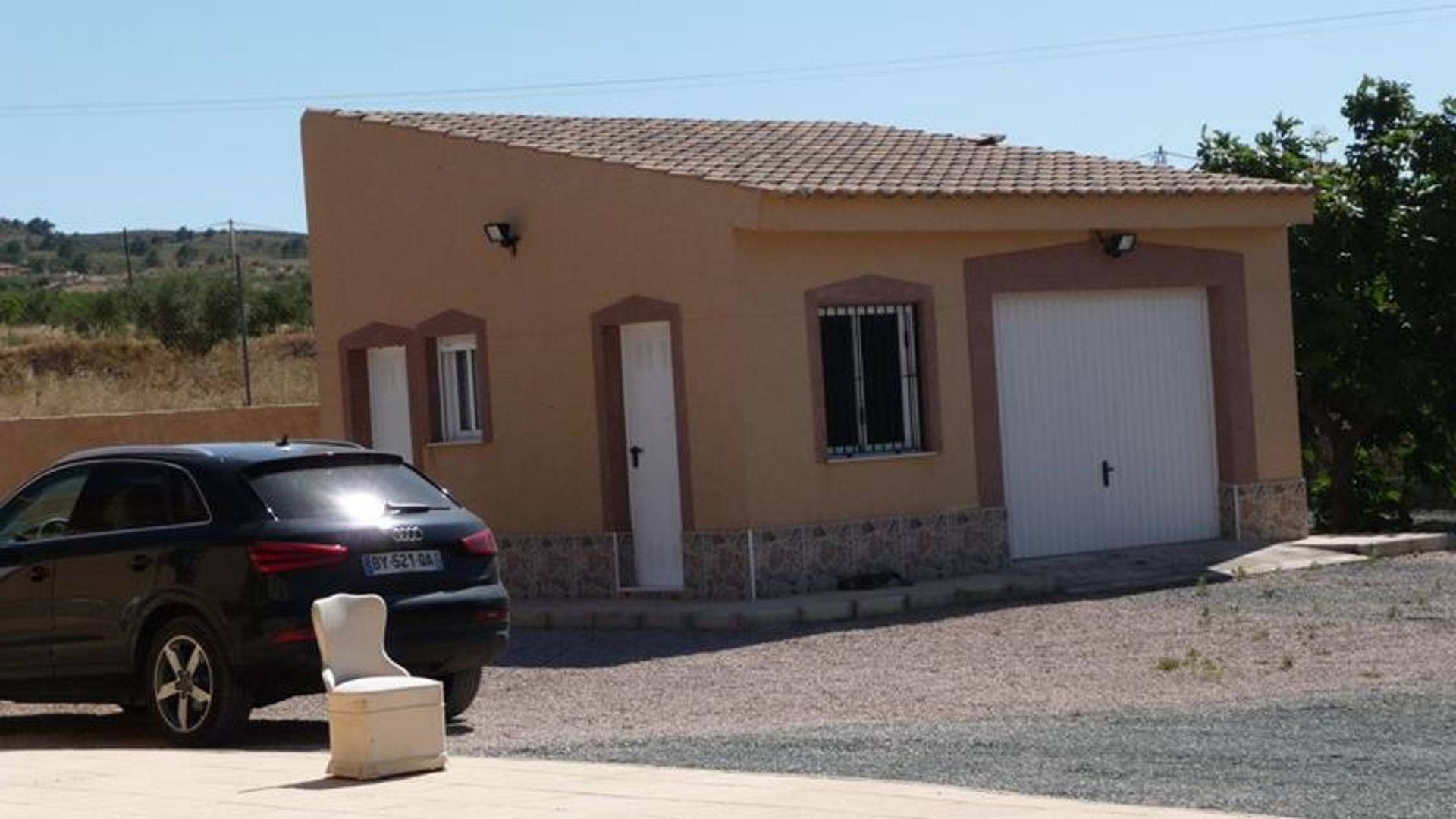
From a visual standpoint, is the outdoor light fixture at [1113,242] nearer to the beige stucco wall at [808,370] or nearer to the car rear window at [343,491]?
the beige stucco wall at [808,370]

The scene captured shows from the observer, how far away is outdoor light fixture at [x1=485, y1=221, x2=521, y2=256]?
2088cm

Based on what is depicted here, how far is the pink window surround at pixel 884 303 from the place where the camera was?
19.3 meters

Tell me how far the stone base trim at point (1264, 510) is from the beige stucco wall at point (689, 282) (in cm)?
18

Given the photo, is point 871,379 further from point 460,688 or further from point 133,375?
point 133,375

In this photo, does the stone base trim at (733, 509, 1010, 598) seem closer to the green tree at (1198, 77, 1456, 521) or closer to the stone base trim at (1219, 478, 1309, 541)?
the stone base trim at (1219, 478, 1309, 541)

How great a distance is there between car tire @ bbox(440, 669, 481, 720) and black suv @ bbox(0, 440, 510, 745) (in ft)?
0.04

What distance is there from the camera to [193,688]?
42.1 ft

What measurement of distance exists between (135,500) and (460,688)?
6.91ft

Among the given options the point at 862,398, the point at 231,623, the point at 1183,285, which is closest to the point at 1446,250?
the point at 1183,285

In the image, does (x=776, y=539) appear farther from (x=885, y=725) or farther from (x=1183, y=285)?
(x=885, y=725)

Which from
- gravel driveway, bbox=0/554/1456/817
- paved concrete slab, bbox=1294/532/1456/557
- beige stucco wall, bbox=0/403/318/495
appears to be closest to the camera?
gravel driveway, bbox=0/554/1456/817

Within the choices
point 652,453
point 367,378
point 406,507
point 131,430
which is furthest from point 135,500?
point 131,430

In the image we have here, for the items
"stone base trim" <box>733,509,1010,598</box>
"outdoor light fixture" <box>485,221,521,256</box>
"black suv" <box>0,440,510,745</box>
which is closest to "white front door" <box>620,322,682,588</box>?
"stone base trim" <box>733,509,1010,598</box>

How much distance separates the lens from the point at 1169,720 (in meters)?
11.9
